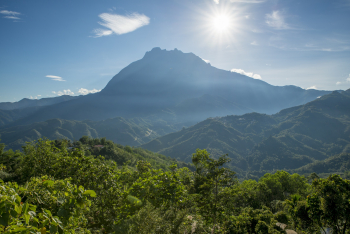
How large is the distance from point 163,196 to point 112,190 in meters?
2.37

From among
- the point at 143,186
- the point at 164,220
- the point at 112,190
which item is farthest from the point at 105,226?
the point at 164,220

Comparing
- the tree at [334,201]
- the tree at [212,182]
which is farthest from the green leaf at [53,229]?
the tree at [334,201]

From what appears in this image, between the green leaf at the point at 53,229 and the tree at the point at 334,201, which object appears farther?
the tree at the point at 334,201

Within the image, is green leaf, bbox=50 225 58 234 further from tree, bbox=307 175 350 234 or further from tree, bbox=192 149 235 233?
tree, bbox=307 175 350 234

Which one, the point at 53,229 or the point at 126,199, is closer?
the point at 53,229

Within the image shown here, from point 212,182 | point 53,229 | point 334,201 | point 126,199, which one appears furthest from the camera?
point 334,201

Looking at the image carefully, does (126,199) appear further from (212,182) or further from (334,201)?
(334,201)

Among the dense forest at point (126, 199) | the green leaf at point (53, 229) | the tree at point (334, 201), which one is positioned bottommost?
the tree at point (334, 201)

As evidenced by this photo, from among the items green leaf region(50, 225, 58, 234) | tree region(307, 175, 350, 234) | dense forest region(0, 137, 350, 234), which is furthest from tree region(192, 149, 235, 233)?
tree region(307, 175, 350, 234)

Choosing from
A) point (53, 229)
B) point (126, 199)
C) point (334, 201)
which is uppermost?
point (53, 229)

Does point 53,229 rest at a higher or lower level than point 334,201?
higher

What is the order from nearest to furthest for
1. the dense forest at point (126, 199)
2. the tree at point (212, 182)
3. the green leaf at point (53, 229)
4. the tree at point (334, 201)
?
the green leaf at point (53, 229)
the dense forest at point (126, 199)
the tree at point (212, 182)
the tree at point (334, 201)

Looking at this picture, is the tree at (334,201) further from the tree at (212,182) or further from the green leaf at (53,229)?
the green leaf at (53,229)

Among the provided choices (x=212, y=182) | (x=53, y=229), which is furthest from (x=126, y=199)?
(x=53, y=229)
